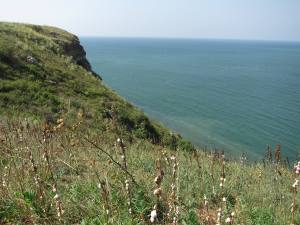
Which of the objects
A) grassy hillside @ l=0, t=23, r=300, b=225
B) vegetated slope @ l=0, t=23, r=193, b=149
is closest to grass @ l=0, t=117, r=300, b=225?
grassy hillside @ l=0, t=23, r=300, b=225

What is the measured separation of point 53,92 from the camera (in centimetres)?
2806

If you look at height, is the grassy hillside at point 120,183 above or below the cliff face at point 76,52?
above

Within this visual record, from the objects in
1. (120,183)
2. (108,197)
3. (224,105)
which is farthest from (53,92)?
(224,105)

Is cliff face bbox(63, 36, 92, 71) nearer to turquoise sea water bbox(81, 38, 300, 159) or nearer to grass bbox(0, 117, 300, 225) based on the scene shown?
Result: turquoise sea water bbox(81, 38, 300, 159)

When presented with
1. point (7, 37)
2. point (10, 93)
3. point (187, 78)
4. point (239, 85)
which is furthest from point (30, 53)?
point (187, 78)

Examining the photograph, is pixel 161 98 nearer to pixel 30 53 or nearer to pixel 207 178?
pixel 30 53

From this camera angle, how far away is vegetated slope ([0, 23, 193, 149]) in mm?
22969

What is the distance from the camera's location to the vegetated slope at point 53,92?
22969mm

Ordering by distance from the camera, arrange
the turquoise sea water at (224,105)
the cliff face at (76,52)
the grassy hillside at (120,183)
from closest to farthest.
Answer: the grassy hillside at (120,183), the cliff face at (76,52), the turquoise sea water at (224,105)

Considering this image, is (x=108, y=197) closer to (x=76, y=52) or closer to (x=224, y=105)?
(x=76, y=52)

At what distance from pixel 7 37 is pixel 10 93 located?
12.2 metres

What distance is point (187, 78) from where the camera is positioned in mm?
108812

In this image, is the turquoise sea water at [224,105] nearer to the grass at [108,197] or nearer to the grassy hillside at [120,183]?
the grassy hillside at [120,183]

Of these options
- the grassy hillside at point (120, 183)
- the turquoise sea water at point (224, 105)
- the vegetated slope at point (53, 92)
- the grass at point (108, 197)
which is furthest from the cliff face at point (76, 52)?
the grass at point (108, 197)
